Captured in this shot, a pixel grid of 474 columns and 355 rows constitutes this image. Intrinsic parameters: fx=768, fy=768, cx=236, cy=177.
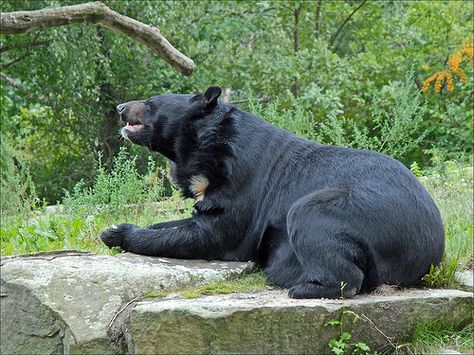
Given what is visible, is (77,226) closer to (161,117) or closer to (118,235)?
(118,235)

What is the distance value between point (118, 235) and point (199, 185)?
729 mm

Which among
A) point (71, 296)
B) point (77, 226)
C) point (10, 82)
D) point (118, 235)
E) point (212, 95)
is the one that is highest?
point (212, 95)

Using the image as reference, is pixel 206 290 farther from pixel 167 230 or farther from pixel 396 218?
pixel 396 218

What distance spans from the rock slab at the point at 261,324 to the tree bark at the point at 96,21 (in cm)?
515

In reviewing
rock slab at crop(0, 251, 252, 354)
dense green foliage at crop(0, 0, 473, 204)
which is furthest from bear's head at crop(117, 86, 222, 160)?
dense green foliage at crop(0, 0, 473, 204)

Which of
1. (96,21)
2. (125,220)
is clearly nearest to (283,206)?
(125,220)

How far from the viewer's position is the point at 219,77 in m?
17.1

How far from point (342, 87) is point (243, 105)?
220 cm

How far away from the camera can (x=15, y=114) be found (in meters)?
19.3

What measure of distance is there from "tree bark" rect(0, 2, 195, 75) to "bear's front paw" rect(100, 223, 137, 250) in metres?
3.79

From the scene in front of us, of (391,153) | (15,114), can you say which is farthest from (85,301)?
(15,114)

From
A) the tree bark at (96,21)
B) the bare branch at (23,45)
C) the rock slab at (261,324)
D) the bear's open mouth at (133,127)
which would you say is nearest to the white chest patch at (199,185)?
the bear's open mouth at (133,127)

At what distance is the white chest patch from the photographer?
18.2 ft

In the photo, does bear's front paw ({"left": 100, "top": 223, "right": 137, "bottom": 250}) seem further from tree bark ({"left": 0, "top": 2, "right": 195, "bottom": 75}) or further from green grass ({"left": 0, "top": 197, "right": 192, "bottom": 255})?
tree bark ({"left": 0, "top": 2, "right": 195, "bottom": 75})
